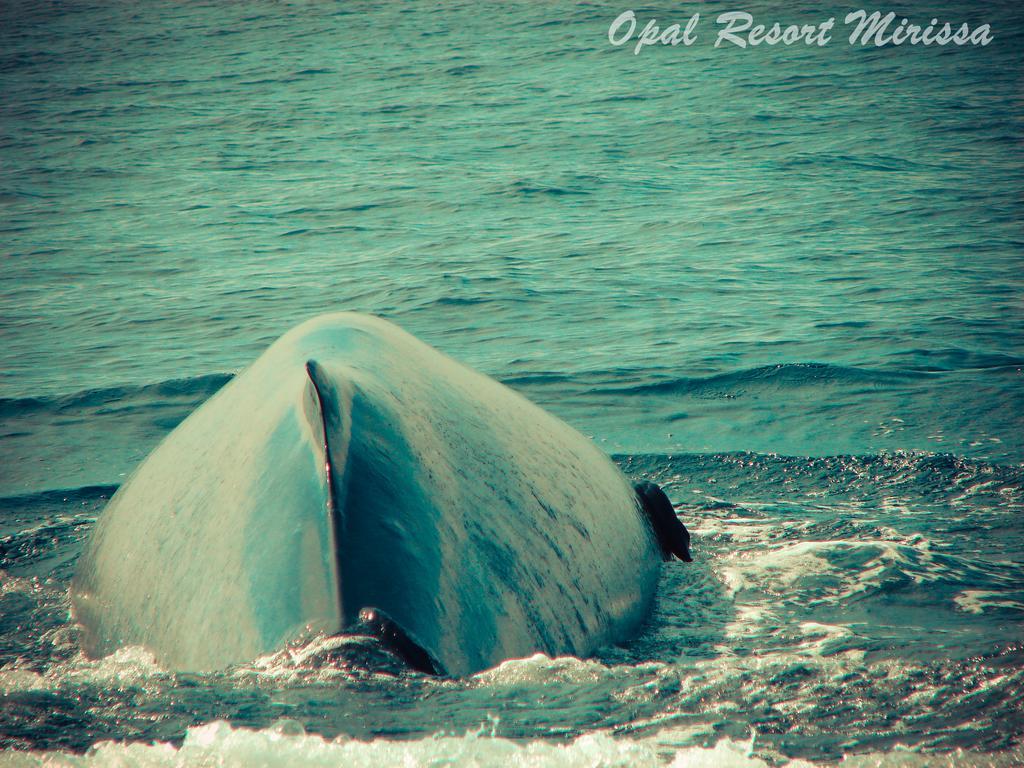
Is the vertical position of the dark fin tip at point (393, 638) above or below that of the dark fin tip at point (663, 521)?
above

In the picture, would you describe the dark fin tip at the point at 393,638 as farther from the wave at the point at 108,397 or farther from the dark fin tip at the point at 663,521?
the wave at the point at 108,397

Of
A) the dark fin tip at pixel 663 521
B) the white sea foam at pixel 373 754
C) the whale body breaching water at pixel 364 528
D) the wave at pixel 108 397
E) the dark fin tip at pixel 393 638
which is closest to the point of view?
the white sea foam at pixel 373 754

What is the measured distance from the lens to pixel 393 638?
97.8 inches

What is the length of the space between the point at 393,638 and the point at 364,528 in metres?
0.32

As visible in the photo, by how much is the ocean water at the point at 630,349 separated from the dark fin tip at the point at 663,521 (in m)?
0.16

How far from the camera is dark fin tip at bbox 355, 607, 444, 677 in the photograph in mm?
2482

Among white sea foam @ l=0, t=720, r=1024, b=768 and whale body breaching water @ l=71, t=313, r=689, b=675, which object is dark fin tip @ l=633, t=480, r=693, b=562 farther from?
white sea foam @ l=0, t=720, r=1024, b=768

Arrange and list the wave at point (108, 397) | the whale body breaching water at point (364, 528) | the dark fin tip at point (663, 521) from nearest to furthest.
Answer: the whale body breaching water at point (364, 528)
the dark fin tip at point (663, 521)
the wave at point (108, 397)

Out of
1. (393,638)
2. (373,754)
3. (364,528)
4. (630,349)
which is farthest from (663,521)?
(630,349)

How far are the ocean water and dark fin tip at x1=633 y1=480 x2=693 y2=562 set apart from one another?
0.16m

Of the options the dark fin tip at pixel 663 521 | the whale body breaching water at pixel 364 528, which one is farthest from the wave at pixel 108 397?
the dark fin tip at pixel 663 521

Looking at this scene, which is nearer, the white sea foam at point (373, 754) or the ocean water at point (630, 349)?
the white sea foam at point (373, 754)

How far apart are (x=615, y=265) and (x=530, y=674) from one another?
1260 centimetres

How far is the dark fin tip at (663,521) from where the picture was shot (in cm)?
471
